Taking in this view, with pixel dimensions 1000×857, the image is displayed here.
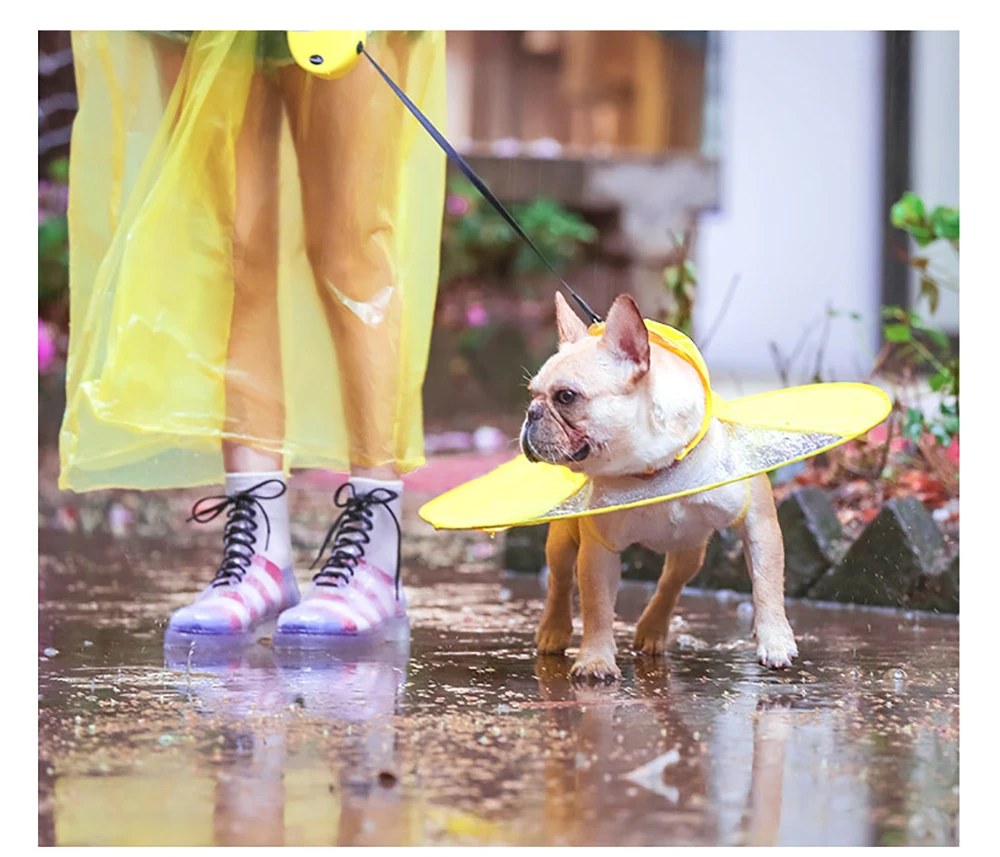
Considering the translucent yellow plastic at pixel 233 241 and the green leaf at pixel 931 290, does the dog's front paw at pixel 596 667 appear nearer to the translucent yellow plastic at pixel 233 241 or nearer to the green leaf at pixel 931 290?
the translucent yellow plastic at pixel 233 241

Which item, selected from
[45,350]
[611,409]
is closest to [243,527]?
[611,409]

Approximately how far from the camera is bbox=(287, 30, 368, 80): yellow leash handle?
2.00 metres

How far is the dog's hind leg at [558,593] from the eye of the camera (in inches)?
76.2

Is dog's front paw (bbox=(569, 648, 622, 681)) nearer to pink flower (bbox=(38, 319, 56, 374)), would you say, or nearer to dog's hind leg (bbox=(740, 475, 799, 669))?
dog's hind leg (bbox=(740, 475, 799, 669))

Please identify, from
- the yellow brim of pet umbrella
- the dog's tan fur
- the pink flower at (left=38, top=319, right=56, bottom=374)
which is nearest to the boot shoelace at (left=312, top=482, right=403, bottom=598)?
the yellow brim of pet umbrella

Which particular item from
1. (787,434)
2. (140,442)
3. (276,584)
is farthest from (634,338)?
(140,442)

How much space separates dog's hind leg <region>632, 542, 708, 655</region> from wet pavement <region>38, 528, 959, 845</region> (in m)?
0.04

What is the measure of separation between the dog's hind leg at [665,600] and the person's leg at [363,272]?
48cm

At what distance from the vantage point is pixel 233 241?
2.22 metres

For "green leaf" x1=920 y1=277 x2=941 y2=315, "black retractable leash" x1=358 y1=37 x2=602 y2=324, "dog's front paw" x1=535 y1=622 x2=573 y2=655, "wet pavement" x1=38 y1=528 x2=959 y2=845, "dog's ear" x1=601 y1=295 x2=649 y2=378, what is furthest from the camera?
"green leaf" x1=920 y1=277 x2=941 y2=315

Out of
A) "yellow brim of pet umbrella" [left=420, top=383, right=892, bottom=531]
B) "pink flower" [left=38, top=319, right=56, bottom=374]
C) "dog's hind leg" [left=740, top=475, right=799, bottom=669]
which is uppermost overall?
"pink flower" [left=38, top=319, right=56, bottom=374]

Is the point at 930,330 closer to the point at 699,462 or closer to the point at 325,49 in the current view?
the point at 699,462
